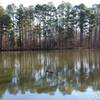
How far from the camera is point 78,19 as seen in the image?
161ft

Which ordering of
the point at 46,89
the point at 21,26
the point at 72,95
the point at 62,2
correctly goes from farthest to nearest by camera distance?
the point at 62,2, the point at 21,26, the point at 46,89, the point at 72,95

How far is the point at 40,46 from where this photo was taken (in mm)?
45469

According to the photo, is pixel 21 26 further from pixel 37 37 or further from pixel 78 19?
pixel 78 19

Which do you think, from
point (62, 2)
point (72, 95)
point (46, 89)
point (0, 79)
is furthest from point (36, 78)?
point (62, 2)

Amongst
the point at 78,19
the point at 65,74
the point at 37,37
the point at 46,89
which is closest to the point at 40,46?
the point at 37,37

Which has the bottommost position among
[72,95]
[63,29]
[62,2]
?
[72,95]

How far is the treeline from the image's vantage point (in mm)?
46062

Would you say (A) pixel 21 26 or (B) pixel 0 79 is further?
(A) pixel 21 26

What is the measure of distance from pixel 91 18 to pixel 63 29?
180 inches

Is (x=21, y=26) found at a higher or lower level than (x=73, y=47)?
higher

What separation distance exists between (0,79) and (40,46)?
3202 cm

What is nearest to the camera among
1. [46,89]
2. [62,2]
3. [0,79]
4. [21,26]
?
[46,89]

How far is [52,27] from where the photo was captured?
48.8 meters

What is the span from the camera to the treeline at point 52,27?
1813 inches
